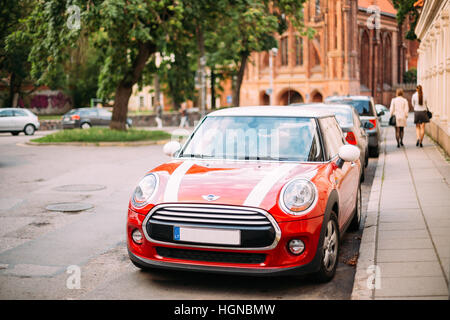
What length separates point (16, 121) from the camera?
34.2 metres

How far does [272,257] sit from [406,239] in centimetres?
244

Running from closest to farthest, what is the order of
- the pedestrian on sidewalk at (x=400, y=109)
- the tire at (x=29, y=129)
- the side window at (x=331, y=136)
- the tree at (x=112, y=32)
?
the side window at (x=331, y=136), the pedestrian on sidewalk at (x=400, y=109), the tree at (x=112, y=32), the tire at (x=29, y=129)

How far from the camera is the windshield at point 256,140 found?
6367 mm

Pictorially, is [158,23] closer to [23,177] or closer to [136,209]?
[23,177]

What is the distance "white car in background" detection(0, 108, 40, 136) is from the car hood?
29780 millimetres

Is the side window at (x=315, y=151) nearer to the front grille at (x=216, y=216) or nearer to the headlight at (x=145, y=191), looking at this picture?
the front grille at (x=216, y=216)

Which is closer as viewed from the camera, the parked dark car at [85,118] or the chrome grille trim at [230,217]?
the chrome grille trim at [230,217]

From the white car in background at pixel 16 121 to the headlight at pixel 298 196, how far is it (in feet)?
101

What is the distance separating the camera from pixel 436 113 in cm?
2161

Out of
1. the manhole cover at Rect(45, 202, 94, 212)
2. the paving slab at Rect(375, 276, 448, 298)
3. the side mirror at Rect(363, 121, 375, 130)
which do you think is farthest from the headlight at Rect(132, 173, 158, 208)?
the side mirror at Rect(363, 121, 375, 130)

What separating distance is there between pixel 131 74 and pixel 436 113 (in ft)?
41.4

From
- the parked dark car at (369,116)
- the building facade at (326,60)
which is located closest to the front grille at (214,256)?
the parked dark car at (369,116)

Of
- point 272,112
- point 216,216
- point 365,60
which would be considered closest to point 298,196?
point 216,216
